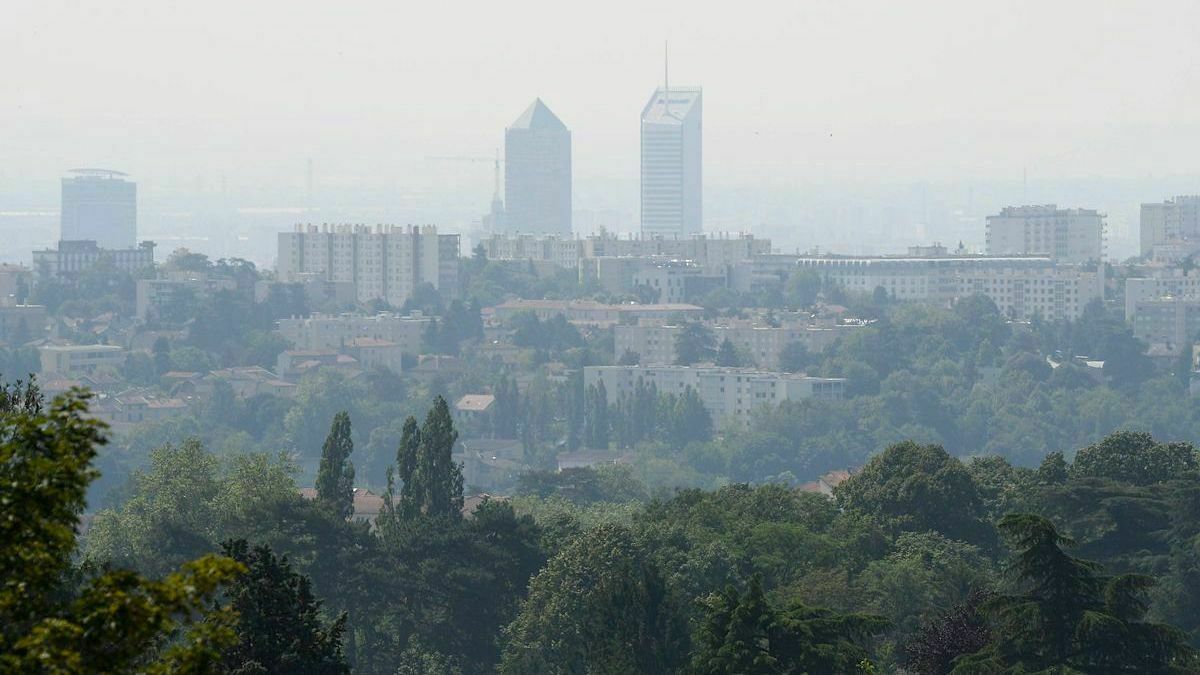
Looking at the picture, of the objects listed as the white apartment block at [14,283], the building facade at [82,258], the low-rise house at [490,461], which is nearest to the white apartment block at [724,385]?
the low-rise house at [490,461]

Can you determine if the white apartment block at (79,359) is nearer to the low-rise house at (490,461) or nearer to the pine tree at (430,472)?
the low-rise house at (490,461)

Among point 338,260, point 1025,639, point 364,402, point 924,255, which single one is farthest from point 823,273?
point 1025,639

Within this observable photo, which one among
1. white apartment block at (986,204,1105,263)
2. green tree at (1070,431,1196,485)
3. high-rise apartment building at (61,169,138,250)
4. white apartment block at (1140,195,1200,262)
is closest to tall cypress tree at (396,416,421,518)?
green tree at (1070,431,1196,485)

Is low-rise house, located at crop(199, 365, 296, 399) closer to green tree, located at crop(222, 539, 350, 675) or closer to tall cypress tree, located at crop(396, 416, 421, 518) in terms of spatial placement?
tall cypress tree, located at crop(396, 416, 421, 518)

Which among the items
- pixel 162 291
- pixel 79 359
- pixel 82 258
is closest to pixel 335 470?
pixel 79 359

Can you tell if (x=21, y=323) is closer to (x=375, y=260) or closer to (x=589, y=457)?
(x=375, y=260)

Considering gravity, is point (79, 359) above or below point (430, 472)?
below

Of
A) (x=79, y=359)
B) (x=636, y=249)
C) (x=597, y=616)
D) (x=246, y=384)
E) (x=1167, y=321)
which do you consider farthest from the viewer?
(x=636, y=249)

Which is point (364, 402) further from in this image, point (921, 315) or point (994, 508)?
point (994, 508)
